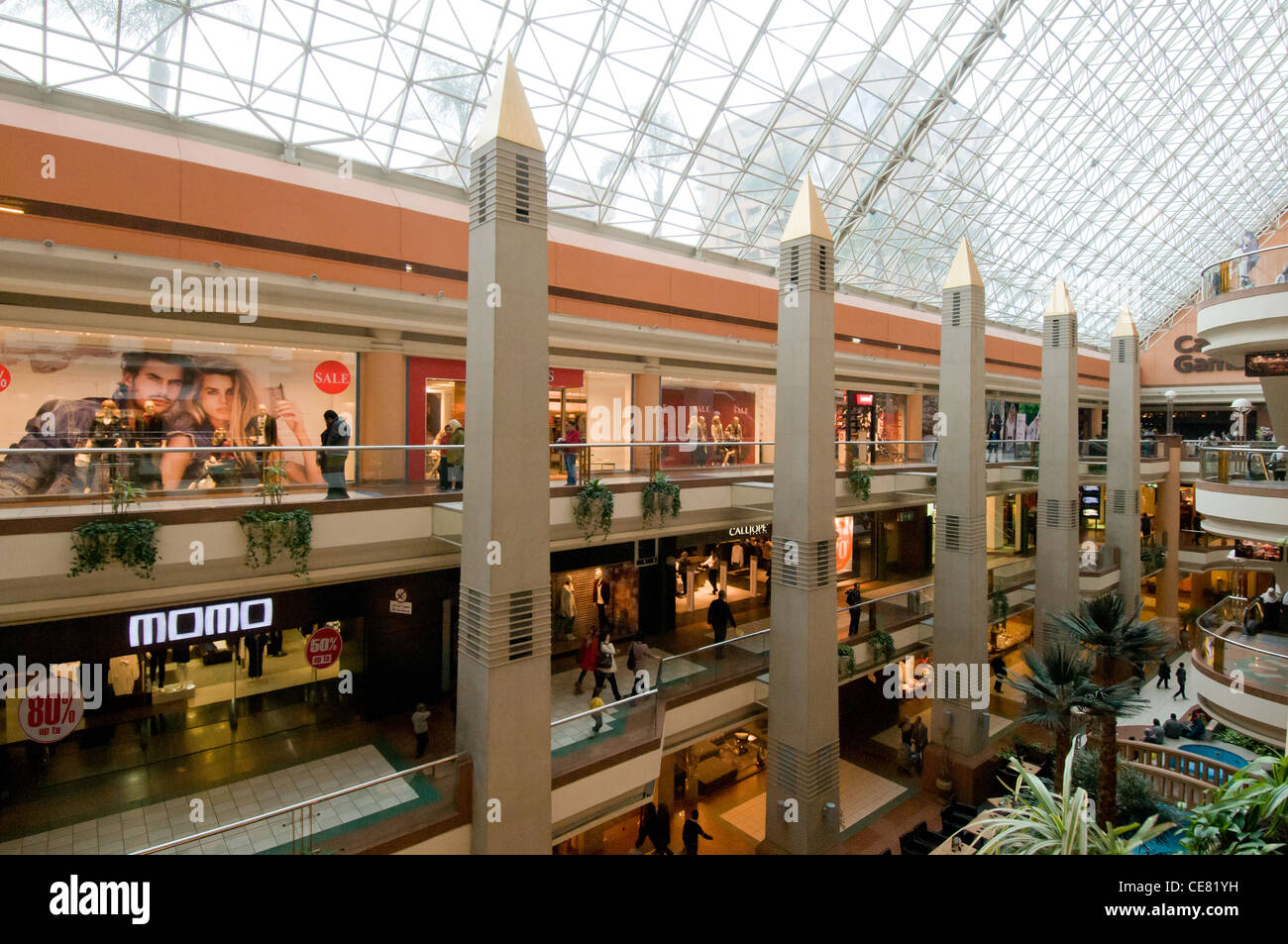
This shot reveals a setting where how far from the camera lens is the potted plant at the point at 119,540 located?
27.0 feet

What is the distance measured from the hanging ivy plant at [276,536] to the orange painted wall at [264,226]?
21.7ft

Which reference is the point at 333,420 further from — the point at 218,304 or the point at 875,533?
the point at 875,533

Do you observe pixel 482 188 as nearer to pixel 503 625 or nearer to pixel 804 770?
pixel 503 625

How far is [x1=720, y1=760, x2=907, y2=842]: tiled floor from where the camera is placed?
642 inches

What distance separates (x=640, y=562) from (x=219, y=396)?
35.4 feet

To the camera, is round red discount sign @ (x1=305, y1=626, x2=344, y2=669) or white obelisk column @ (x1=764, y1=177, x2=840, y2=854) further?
white obelisk column @ (x1=764, y1=177, x2=840, y2=854)

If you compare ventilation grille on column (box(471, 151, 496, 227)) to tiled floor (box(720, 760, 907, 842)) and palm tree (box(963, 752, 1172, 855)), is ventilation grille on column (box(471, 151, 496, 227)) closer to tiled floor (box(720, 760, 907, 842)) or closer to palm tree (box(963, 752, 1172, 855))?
palm tree (box(963, 752, 1172, 855))

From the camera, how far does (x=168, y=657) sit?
11773 millimetres

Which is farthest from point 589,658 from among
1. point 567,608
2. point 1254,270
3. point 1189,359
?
point 1189,359

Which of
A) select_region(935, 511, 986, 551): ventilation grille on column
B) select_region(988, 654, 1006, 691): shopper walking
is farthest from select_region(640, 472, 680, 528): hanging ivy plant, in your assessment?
select_region(988, 654, 1006, 691): shopper walking

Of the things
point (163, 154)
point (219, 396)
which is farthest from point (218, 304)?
point (163, 154)

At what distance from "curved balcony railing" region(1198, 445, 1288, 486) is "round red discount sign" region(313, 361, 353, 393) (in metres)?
21.2

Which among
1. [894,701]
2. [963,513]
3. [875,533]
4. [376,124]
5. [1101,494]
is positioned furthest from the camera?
[1101,494]

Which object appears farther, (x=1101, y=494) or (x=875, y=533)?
(x=1101, y=494)
